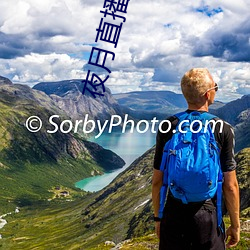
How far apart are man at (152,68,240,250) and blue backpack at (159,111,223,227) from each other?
0.33 meters

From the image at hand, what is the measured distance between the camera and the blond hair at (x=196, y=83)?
422 inches

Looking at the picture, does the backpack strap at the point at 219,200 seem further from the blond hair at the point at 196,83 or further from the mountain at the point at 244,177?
the mountain at the point at 244,177

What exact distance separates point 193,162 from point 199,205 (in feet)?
4.48

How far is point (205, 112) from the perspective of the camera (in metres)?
10.9

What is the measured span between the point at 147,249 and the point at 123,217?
14807cm

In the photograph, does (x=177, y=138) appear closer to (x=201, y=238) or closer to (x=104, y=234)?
(x=201, y=238)

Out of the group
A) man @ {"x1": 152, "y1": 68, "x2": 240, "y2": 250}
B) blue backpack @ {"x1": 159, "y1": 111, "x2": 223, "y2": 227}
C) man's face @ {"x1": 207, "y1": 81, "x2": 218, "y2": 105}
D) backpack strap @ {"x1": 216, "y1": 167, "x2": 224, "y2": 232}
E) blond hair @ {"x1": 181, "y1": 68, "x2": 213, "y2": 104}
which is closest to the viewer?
blue backpack @ {"x1": 159, "y1": 111, "x2": 223, "y2": 227}

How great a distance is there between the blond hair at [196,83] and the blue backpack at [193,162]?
604 mm

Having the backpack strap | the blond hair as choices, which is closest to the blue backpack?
the backpack strap

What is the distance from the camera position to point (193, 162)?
9898mm

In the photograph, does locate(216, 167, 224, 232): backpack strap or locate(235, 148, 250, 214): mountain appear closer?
locate(216, 167, 224, 232): backpack strap

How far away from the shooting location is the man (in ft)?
34.6

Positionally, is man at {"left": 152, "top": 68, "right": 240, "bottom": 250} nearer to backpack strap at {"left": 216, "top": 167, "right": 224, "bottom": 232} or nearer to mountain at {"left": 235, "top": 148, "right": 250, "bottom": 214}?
backpack strap at {"left": 216, "top": 167, "right": 224, "bottom": 232}

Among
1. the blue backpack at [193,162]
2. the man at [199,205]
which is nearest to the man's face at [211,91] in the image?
the man at [199,205]
